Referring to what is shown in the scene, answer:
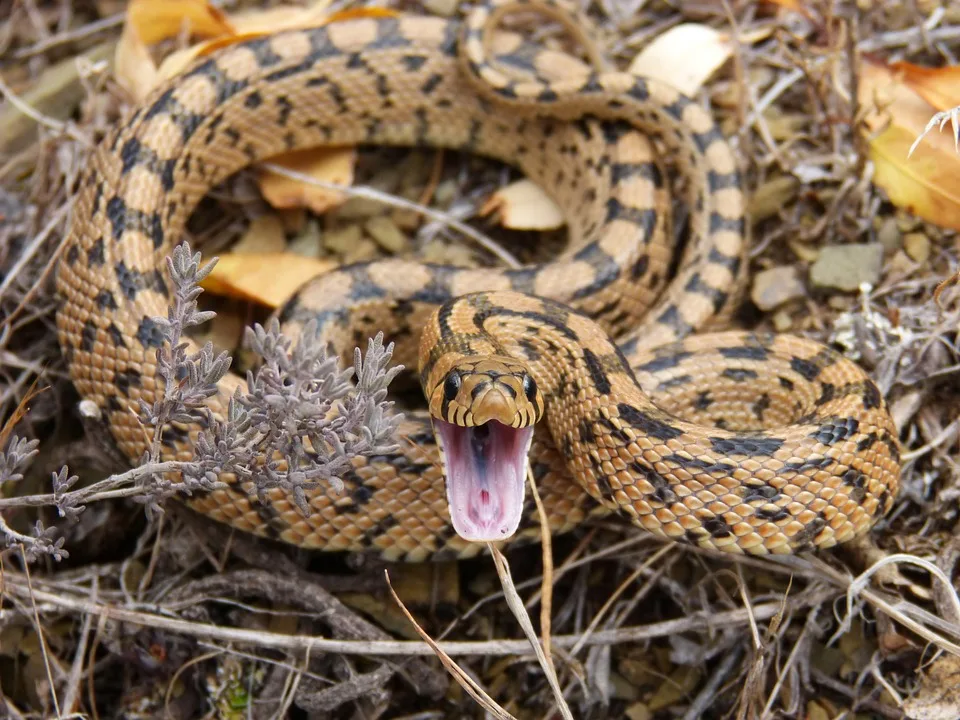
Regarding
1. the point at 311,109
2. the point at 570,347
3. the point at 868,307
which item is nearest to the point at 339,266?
the point at 311,109

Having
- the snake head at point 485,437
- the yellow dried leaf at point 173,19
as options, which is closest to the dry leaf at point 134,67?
the yellow dried leaf at point 173,19

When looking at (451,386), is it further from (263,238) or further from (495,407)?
(263,238)

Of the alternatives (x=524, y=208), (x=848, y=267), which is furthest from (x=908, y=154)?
(x=524, y=208)

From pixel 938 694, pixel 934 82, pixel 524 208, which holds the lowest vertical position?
pixel 938 694

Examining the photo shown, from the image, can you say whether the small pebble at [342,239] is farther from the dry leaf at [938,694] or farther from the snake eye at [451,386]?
the dry leaf at [938,694]

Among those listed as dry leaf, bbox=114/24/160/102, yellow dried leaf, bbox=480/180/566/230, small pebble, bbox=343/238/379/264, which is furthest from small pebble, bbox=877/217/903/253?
dry leaf, bbox=114/24/160/102

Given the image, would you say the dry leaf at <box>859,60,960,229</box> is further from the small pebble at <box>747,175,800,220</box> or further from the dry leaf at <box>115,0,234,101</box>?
the dry leaf at <box>115,0,234,101</box>

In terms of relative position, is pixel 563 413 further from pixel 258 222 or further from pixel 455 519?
pixel 258 222
